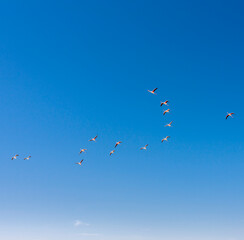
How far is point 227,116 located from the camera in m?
80.5

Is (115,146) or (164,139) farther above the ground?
(164,139)

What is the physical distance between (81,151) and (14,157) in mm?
26346

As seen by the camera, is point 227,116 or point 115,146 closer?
point 227,116

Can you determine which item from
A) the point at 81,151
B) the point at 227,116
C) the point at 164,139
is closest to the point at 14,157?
the point at 81,151

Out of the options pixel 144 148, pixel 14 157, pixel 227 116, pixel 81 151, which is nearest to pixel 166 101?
pixel 227 116

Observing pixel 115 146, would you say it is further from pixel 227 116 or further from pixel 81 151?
pixel 227 116

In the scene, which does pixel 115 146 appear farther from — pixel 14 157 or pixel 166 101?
pixel 14 157

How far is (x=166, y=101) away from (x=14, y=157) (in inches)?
2292

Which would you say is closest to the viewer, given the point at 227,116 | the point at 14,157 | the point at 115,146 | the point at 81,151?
the point at 227,116

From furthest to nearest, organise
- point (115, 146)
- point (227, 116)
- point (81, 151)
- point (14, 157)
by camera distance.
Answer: point (14, 157), point (81, 151), point (115, 146), point (227, 116)

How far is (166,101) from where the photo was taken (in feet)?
270

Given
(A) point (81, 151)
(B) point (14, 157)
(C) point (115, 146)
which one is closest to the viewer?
(C) point (115, 146)

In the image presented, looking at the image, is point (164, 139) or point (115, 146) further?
point (164, 139)

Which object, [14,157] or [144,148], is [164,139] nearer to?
[144,148]
